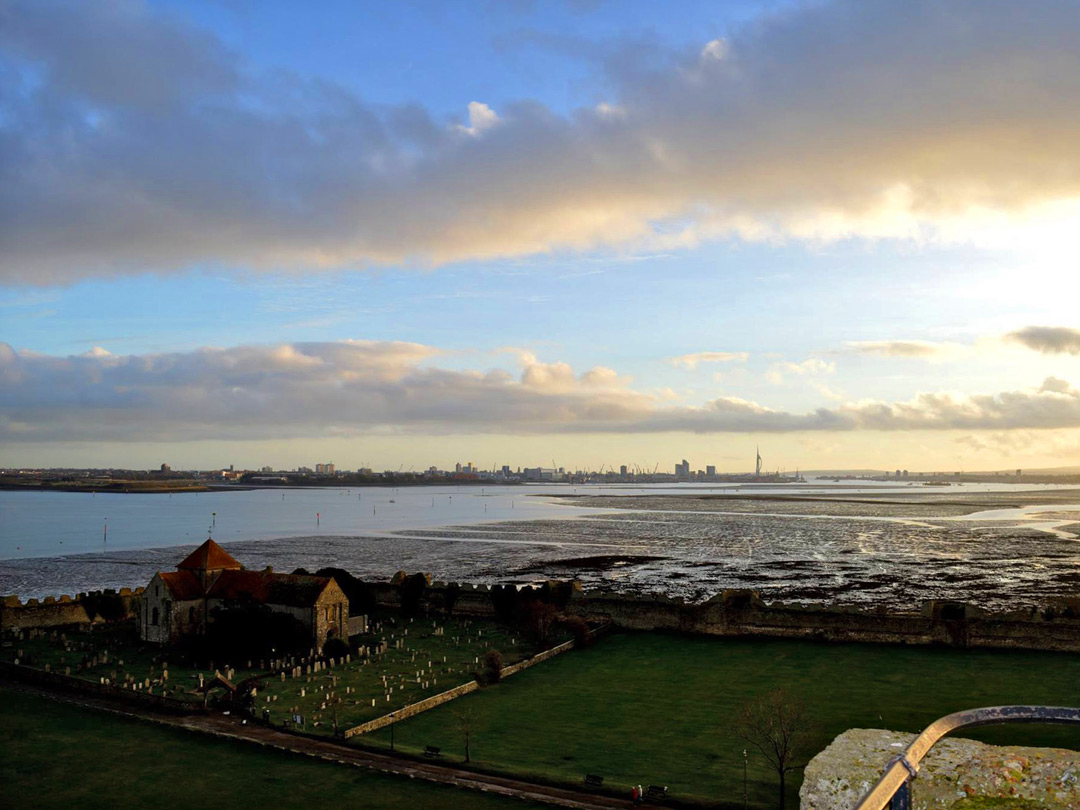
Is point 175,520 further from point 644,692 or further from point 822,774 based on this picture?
point 822,774

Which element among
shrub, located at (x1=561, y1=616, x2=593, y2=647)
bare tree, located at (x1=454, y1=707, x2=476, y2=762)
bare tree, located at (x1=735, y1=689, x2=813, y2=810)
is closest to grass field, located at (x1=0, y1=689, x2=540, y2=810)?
bare tree, located at (x1=454, y1=707, x2=476, y2=762)

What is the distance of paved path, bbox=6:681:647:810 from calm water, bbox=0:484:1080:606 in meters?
46.2

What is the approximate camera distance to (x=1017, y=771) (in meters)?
18.7

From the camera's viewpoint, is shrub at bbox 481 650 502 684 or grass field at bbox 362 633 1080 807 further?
shrub at bbox 481 650 502 684

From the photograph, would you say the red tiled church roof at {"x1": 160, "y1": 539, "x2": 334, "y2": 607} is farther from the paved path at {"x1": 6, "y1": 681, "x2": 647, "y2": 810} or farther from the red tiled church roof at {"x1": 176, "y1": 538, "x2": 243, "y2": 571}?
the paved path at {"x1": 6, "y1": 681, "x2": 647, "y2": 810}

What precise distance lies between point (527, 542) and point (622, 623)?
3127 inches

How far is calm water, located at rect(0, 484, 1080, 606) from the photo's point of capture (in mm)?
81750

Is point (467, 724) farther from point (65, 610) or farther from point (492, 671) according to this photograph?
point (65, 610)

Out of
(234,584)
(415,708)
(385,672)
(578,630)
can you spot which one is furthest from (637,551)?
(415,708)

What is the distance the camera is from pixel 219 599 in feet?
179

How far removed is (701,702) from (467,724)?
1260 cm

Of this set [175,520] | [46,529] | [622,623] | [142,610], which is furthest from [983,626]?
[175,520]

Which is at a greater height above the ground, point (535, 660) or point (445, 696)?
point (445, 696)

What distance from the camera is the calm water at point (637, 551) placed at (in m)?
81.8
